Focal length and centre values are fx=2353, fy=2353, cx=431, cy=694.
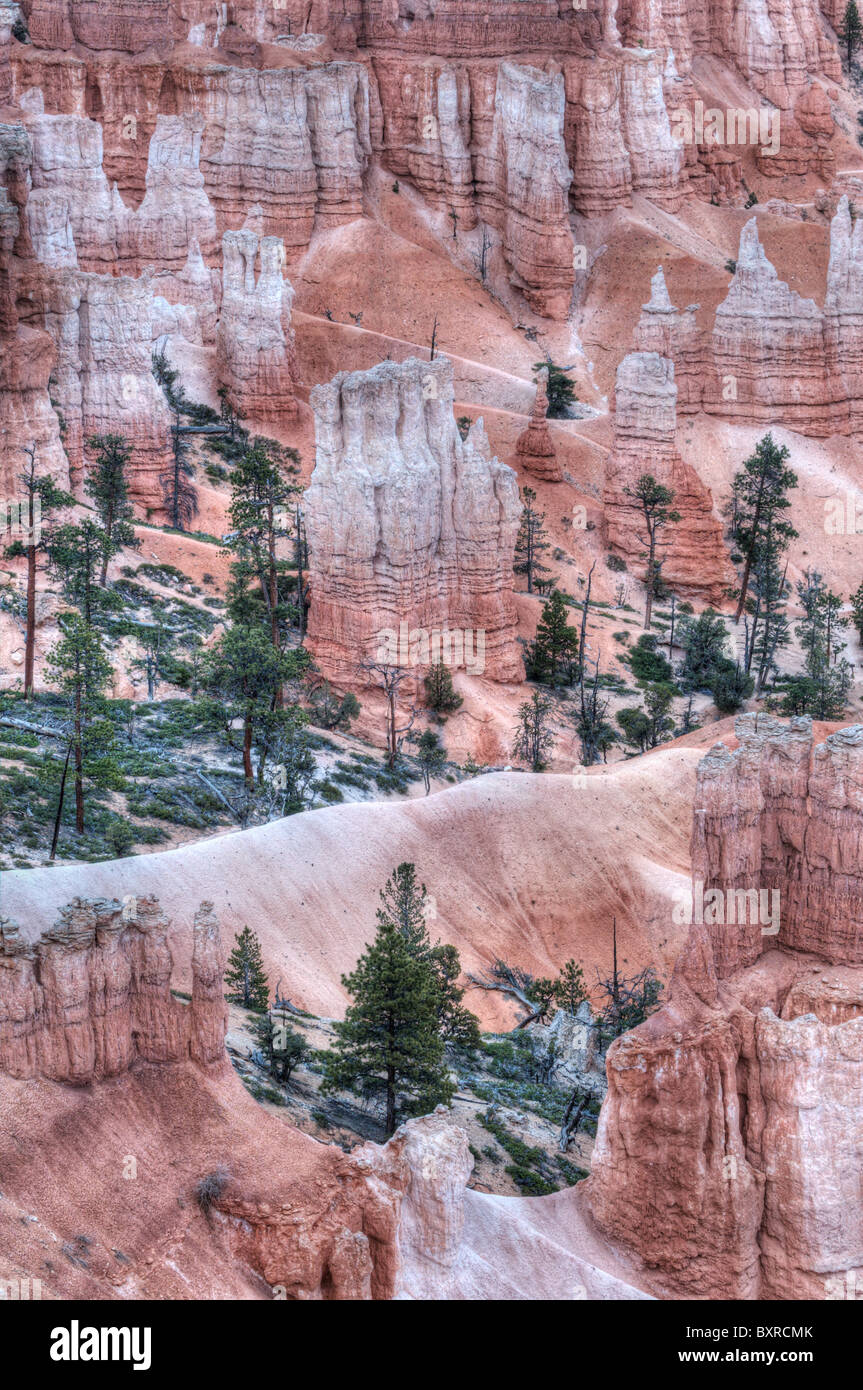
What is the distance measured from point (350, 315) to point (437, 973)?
66.6 meters

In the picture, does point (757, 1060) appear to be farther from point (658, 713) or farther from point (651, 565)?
point (651, 565)

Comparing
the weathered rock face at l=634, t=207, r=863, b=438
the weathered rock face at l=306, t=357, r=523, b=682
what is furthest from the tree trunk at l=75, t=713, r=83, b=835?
the weathered rock face at l=634, t=207, r=863, b=438

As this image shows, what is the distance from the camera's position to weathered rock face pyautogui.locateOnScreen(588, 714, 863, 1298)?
39.2m

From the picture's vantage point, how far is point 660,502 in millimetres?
93062

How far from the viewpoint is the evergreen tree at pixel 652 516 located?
92.2 m

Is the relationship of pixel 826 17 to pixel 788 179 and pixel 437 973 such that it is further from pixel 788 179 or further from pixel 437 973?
pixel 437 973

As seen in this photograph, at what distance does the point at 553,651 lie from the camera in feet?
260

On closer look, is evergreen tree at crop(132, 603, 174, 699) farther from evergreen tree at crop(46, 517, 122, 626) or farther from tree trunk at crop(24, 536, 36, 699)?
tree trunk at crop(24, 536, 36, 699)

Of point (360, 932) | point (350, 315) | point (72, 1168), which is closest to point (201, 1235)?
point (72, 1168)

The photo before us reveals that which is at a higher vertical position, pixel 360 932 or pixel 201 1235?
pixel 201 1235

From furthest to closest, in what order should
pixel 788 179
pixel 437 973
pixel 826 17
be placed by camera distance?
pixel 826 17 < pixel 788 179 < pixel 437 973

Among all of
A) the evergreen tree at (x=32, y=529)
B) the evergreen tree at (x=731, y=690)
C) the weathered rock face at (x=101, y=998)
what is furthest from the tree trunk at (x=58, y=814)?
the evergreen tree at (x=731, y=690)

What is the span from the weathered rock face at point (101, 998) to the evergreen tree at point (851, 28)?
115408 millimetres
